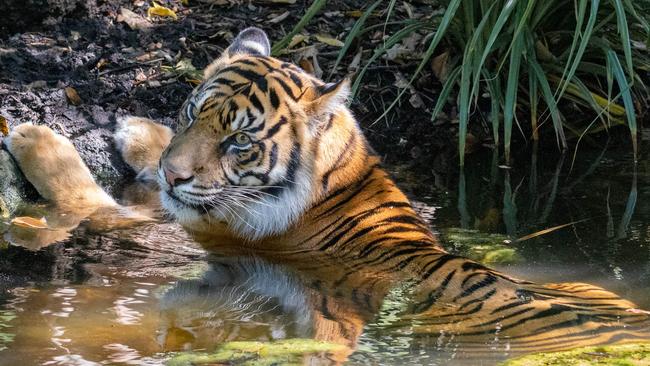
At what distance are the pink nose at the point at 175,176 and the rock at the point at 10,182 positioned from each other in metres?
0.91

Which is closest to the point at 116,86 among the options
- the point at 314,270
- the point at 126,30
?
the point at 126,30

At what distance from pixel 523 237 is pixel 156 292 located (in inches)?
72.2

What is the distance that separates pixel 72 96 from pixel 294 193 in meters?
2.12

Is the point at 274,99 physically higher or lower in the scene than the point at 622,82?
lower

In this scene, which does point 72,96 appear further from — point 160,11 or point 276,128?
point 276,128

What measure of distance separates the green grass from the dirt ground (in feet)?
0.81

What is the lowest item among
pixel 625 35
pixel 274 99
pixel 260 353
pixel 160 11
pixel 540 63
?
pixel 260 353

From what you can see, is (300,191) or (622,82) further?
(622,82)

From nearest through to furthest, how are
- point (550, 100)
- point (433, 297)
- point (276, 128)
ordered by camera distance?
point (433, 297)
point (276, 128)
point (550, 100)

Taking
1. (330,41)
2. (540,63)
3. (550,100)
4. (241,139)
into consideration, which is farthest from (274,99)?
(330,41)

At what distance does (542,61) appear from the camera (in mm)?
6414

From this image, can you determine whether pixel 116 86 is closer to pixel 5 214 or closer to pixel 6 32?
pixel 6 32

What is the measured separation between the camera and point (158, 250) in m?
4.37

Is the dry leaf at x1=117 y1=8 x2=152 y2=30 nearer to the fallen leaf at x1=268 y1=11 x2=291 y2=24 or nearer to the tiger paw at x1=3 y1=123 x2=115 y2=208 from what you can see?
the fallen leaf at x1=268 y1=11 x2=291 y2=24
